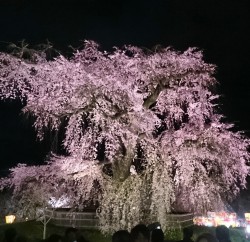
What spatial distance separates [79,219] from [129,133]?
426 centimetres

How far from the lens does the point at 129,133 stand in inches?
652

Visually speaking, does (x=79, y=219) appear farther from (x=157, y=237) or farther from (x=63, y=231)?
(x=157, y=237)

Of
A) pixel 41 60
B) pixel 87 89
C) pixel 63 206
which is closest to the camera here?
pixel 87 89

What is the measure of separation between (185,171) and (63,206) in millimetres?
5956

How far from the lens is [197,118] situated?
1766 centimetres

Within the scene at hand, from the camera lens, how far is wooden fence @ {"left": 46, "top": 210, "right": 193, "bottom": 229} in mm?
17688

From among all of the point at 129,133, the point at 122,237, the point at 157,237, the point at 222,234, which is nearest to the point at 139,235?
the point at 122,237

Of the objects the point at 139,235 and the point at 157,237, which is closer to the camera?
the point at 139,235

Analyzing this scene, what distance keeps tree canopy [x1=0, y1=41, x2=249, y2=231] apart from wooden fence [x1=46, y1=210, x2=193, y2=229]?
692 mm

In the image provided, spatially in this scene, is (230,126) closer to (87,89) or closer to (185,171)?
(185,171)

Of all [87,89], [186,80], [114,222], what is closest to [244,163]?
[186,80]

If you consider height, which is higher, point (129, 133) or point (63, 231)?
point (129, 133)

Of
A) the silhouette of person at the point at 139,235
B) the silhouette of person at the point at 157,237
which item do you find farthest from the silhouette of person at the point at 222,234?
the silhouette of person at the point at 139,235

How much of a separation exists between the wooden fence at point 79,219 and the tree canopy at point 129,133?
2.27 feet
